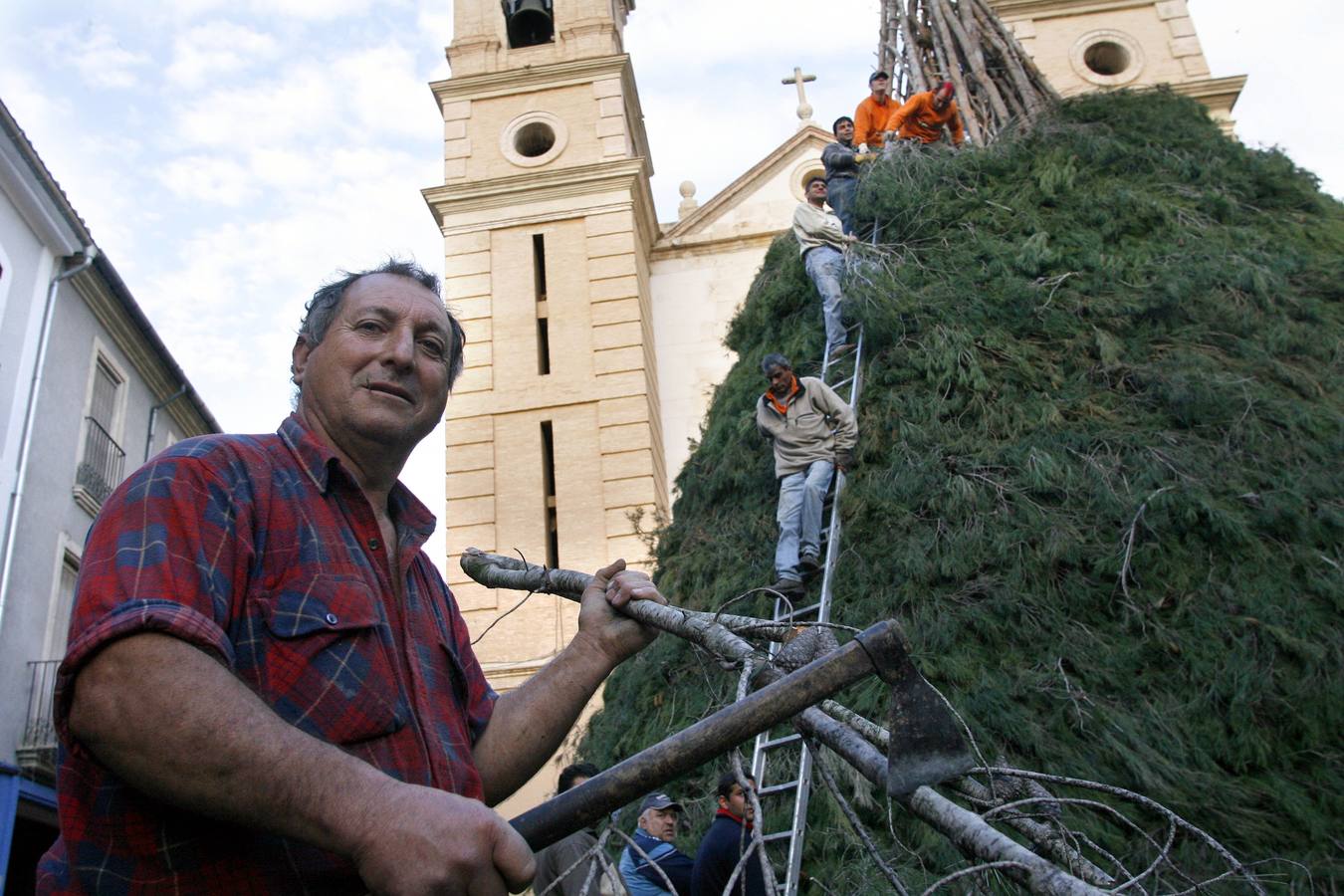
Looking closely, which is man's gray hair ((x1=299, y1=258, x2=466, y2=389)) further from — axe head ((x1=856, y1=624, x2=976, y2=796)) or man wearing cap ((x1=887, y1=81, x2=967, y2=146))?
man wearing cap ((x1=887, y1=81, x2=967, y2=146))

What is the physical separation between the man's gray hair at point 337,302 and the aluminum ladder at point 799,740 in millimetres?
1514

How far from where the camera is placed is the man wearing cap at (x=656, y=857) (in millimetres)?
5070

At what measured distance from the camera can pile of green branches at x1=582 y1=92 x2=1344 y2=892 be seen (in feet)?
16.2

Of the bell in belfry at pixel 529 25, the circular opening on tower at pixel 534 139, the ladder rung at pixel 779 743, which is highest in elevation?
the bell in belfry at pixel 529 25

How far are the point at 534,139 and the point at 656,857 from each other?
16695 mm

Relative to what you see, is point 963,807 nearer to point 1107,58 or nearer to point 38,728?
point 38,728

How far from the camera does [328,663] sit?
178cm

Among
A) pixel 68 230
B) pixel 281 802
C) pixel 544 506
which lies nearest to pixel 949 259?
pixel 281 802

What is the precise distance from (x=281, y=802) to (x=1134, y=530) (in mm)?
5049

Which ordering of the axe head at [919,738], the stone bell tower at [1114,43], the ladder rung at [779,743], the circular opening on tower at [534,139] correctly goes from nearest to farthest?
the axe head at [919,738], the ladder rung at [779,743], the stone bell tower at [1114,43], the circular opening on tower at [534,139]

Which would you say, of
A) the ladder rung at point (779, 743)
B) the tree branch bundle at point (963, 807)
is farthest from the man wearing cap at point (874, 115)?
the tree branch bundle at point (963, 807)

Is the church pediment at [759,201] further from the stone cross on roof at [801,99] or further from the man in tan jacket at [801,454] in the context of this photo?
the man in tan jacket at [801,454]

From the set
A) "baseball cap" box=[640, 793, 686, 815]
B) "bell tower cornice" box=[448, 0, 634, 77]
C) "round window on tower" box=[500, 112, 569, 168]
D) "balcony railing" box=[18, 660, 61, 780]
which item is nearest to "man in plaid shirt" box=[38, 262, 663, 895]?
"baseball cap" box=[640, 793, 686, 815]

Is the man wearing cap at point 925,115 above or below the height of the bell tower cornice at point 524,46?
below
